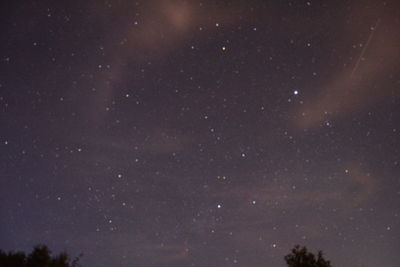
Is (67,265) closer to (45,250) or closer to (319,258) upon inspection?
(45,250)

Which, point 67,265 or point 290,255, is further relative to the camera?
point 67,265

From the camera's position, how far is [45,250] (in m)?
22.8

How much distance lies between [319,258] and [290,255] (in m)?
1.87

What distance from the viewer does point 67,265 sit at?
77.2ft

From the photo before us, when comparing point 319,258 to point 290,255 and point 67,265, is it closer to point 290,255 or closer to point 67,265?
point 290,255

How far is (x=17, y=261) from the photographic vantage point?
22156 mm

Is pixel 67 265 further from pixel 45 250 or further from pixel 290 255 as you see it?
pixel 290 255

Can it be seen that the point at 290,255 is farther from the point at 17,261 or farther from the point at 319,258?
the point at 17,261

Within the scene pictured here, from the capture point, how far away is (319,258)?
2106 centimetres

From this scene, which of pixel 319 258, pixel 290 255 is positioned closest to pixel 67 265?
pixel 290 255

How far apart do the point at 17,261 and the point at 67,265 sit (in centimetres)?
335

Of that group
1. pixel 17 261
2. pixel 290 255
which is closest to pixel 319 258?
pixel 290 255

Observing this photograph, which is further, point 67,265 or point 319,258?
point 67,265

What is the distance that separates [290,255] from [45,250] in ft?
57.2
